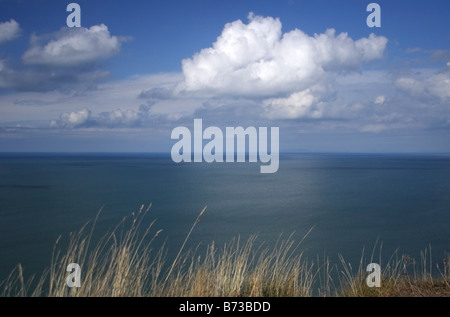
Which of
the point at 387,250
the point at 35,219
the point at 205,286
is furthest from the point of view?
the point at 35,219

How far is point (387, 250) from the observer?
22.1 meters

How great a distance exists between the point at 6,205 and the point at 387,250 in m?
33.8

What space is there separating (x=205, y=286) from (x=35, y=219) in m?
30.8

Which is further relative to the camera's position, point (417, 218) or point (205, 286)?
point (417, 218)

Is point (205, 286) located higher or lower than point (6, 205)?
higher

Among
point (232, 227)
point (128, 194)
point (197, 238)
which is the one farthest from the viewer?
point (128, 194)
